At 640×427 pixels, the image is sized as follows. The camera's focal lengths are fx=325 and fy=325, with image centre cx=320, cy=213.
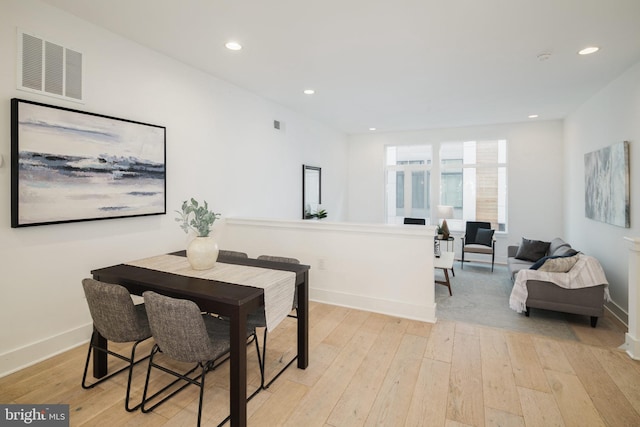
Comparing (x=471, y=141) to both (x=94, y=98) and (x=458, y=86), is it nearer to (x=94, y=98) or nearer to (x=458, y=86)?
(x=458, y=86)

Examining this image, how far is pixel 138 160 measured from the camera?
3.11 meters

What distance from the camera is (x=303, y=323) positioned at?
96.0 inches

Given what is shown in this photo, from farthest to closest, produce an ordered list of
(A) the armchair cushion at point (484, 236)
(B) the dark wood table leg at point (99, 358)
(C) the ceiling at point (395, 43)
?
(A) the armchair cushion at point (484, 236)
(C) the ceiling at point (395, 43)
(B) the dark wood table leg at point (99, 358)

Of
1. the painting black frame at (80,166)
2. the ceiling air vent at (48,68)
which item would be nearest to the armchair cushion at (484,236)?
the painting black frame at (80,166)

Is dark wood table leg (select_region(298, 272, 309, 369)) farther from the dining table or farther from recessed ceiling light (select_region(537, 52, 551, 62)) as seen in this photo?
recessed ceiling light (select_region(537, 52, 551, 62))

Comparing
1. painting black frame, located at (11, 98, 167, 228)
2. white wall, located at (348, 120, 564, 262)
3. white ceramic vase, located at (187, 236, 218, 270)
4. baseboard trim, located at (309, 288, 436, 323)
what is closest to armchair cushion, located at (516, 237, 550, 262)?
white wall, located at (348, 120, 564, 262)

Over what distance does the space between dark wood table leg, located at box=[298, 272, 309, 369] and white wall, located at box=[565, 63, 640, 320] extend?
2.82m

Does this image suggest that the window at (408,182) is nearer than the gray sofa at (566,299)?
No

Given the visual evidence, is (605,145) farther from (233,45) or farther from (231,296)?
(231,296)

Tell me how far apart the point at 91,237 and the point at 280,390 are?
2.08 meters

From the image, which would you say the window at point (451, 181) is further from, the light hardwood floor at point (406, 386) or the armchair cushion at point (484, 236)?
the light hardwood floor at point (406, 386)

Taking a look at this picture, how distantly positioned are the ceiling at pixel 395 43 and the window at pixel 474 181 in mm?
1999

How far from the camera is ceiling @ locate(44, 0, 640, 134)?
2.48 m

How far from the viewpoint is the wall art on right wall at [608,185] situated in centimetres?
357
